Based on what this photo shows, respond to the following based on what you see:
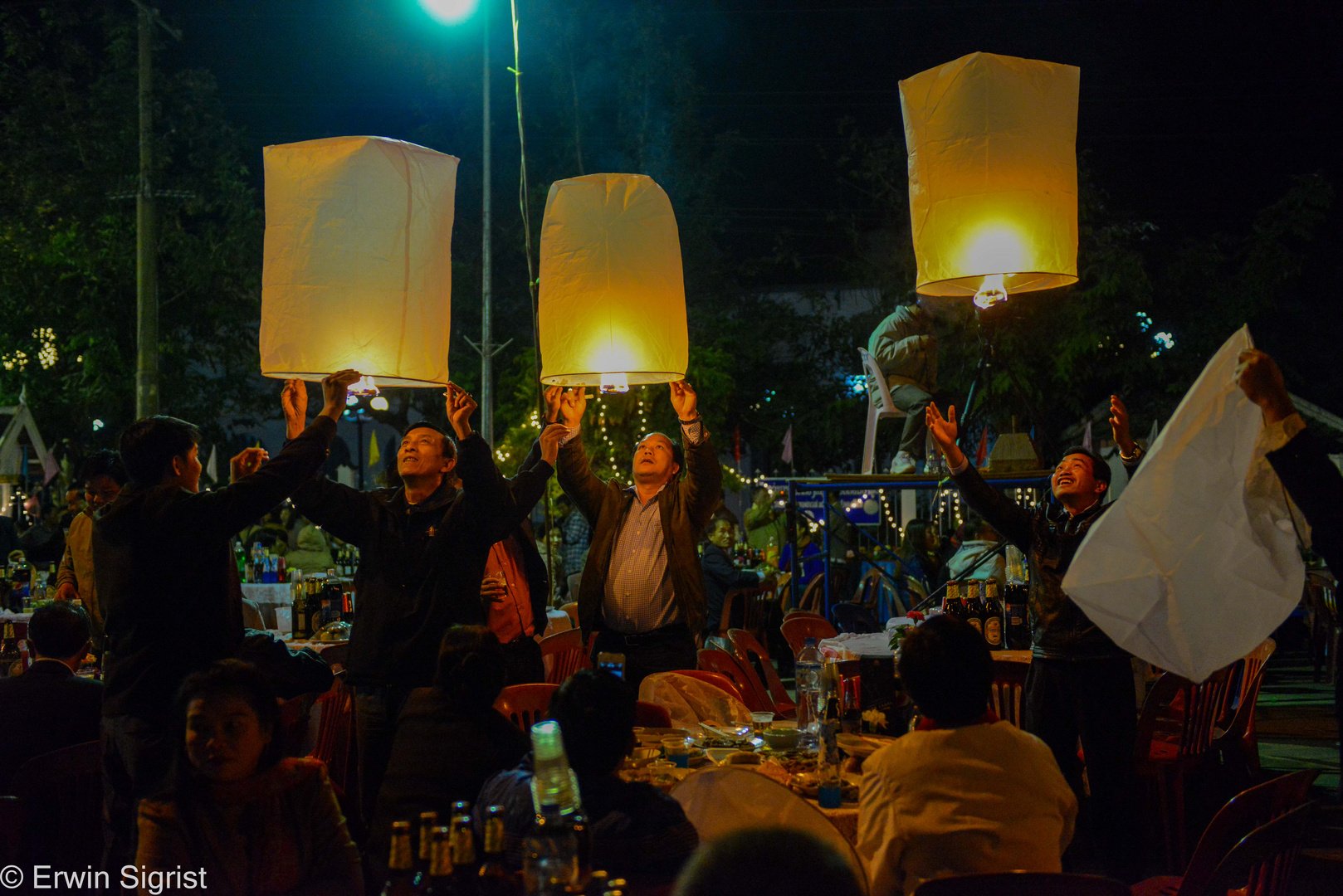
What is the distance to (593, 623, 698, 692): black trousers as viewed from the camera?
16.0ft

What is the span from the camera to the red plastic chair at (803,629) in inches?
273

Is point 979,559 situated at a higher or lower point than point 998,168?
lower

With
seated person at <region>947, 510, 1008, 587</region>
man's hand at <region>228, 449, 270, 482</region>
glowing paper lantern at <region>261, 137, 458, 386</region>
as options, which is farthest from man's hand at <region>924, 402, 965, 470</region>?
seated person at <region>947, 510, 1008, 587</region>

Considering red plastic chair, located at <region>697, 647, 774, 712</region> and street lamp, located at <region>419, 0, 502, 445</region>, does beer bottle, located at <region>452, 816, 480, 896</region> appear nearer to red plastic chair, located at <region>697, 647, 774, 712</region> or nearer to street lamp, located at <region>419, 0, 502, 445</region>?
red plastic chair, located at <region>697, 647, 774, 712</region>

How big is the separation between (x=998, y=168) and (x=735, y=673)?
2847 millimetres

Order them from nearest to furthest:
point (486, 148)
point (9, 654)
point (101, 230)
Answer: point (9, 654) → point (486, 148) → point (101, 230)

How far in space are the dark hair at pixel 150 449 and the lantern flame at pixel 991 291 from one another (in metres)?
2.76

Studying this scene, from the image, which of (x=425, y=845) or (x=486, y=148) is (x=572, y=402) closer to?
(x=425, y=845)

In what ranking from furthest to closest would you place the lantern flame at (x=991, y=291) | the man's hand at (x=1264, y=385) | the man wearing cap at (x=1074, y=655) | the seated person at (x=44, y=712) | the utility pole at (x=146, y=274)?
the utility pole at (x=146, y=274) → the man wearing cap at (x=1074, y=655) → the lantern flame at (x=991, y=291) → the seated person at (x=44, y=712) → the man's hand at (x=1264, y=385)

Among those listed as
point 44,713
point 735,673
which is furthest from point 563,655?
point 44,713

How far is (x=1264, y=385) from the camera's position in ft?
8.57

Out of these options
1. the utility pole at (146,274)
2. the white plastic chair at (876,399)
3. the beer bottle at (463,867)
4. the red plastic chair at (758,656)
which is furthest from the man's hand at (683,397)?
the utility pole at (146,274)

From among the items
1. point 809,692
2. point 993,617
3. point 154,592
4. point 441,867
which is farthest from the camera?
point 993,617

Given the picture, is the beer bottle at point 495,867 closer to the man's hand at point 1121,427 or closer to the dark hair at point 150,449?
the dark hair at point 150,449
